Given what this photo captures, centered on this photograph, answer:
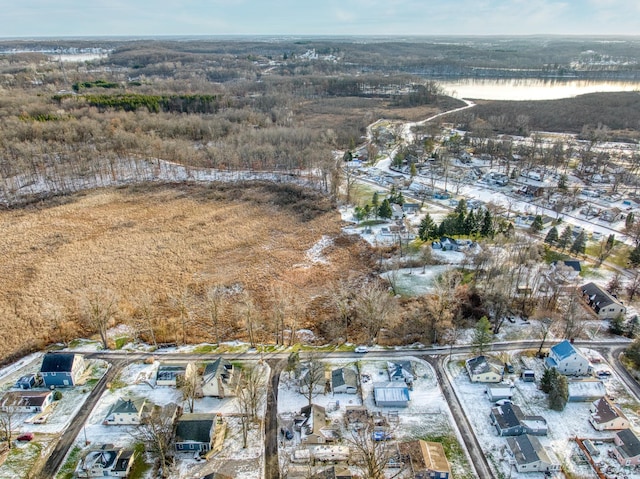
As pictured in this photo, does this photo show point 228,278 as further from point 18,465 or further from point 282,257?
point 18,465

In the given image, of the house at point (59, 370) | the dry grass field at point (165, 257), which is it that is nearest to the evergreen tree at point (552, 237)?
the dry grass field at point (165, 257)

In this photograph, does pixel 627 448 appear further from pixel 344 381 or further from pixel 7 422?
pixel 7 422

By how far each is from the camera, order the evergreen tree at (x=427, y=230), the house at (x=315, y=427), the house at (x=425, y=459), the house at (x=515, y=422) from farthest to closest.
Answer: the evergreen tree at (x=427, y=230)
the house at (x=515, y=422)
the house at (x=315, y=427)
the house at (x=425, y=459)

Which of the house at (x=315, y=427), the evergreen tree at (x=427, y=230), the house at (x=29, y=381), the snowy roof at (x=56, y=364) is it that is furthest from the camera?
the evergreen tree at (x=427, y=230)

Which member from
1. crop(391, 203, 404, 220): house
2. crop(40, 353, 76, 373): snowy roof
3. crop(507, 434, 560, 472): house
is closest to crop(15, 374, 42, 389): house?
crop(40, 353, 76, 373): snowy roof

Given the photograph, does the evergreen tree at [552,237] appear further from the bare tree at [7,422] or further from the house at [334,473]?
the bare tree at [7,422]

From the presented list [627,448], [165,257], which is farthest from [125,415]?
[627,448]

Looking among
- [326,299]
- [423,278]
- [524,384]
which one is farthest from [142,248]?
[524,384]
